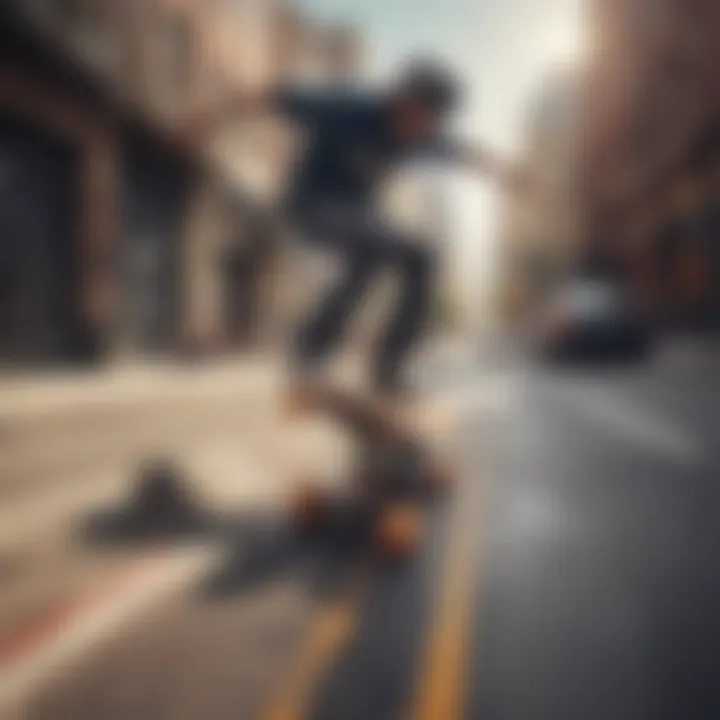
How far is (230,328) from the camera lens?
6.75 m

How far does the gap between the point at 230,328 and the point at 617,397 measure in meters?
3.47

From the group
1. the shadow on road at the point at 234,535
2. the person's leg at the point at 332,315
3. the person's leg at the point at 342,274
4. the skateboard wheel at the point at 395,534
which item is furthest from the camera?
the person's leg at the point at 332,315

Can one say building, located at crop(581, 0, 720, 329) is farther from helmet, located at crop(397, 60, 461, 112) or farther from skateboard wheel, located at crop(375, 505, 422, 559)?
skateboard wheel, located at crop(375, 505, 422, 559)

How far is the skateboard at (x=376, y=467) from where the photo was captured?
2246mm

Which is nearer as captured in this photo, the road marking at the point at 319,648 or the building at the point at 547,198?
the road marking at the point at 319,648

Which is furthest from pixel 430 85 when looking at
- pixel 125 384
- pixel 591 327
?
pixel 591 327

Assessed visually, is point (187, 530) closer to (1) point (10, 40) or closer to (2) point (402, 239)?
(2) point (402, 239)

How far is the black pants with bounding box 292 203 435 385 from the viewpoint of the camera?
2.43 meters

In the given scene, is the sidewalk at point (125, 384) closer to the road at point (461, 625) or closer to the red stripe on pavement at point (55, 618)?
the red stripe on pavement at point (55, 618)

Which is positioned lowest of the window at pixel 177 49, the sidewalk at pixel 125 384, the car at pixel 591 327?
the sidewalk at pixel 125 384

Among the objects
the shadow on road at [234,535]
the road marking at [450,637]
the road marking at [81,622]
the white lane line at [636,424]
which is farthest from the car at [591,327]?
the road marking at [81,622]

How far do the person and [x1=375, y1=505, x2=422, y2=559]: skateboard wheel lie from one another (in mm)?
657

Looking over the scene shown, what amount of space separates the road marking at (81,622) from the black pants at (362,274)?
0.91 meters

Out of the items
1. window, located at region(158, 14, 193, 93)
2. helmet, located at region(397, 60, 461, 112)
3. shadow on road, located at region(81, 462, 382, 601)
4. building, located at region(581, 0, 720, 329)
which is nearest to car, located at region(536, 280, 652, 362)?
building, located at region(581, 0, 720, 329)
